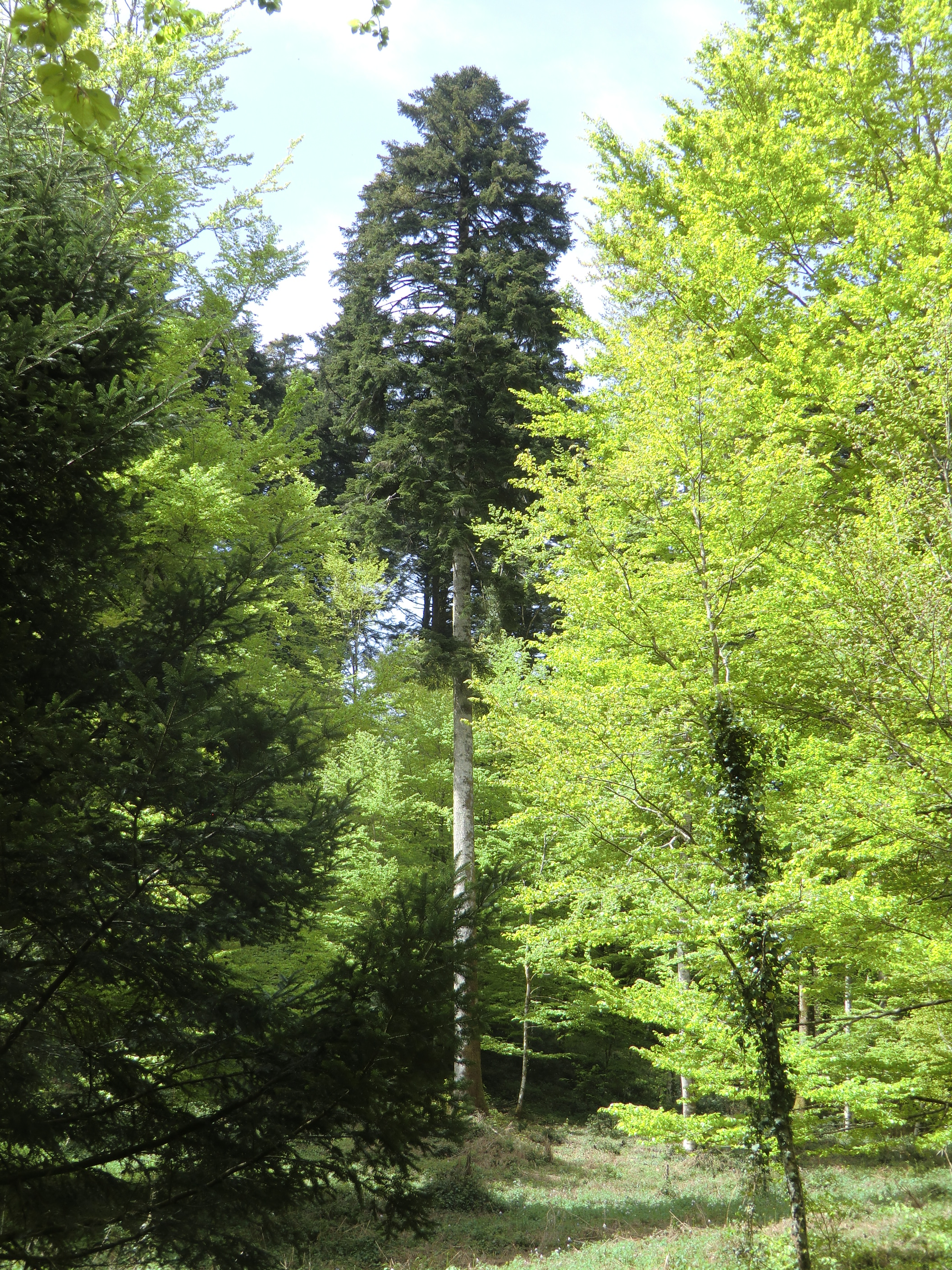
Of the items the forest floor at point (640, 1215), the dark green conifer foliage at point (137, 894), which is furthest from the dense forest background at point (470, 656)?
the forest floor at point (640, 1215)

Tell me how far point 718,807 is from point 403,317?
38.6 ft

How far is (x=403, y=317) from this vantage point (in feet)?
50.1

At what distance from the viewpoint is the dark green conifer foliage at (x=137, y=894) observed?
3322 millimetres

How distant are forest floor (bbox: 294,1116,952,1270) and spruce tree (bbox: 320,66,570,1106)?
210cm

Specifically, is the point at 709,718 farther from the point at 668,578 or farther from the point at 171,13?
the point at 171,13

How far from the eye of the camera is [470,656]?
13836mm

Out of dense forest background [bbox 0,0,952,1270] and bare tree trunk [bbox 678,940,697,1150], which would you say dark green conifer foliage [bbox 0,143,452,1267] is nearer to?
dense forest background [bbox 0,0,952,1270]

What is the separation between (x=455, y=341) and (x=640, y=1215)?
14092mm

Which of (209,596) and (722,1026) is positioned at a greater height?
(209,596)

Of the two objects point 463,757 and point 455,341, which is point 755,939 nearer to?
point 463,757

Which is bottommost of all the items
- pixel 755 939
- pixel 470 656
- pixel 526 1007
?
pixel 526 1007

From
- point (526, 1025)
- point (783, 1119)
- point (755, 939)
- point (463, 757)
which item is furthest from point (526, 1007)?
point (755, 939)

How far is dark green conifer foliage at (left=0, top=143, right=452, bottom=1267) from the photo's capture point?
10.9 feet

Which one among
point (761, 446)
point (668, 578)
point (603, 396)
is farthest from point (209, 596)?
point (603, 396)
